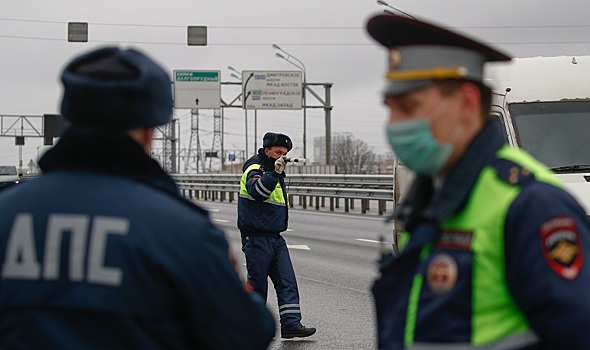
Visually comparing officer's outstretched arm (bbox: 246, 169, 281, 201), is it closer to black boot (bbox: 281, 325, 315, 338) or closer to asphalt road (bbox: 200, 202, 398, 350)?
asphalt road (bbox: 200, 202, 398, 350)

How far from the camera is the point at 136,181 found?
260 cm

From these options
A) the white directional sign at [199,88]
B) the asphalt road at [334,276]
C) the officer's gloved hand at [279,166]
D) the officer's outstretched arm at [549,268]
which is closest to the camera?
the officer's outstretched arm at [549,268]

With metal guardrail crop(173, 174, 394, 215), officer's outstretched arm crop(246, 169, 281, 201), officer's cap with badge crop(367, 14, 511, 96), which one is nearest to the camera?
officer's cap with badge crop(367, 14, 511, 96)

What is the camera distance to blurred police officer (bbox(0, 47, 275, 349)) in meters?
2.43

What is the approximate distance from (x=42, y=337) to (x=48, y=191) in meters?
0.38

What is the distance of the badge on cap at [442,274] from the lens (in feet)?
7.84

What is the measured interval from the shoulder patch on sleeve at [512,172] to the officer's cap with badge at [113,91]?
0.87 metres

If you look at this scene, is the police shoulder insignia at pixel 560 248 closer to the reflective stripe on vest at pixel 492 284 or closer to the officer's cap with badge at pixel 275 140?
the reflective stripe on vest at pixel 492 284

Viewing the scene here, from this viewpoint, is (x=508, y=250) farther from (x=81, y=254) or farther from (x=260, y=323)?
(x=81, y=254)

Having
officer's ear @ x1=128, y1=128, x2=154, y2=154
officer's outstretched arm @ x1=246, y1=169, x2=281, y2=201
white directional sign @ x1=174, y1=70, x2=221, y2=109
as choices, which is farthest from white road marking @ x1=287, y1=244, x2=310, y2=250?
white directional sign @ x1=174, y1=70, x2=221, y2=109

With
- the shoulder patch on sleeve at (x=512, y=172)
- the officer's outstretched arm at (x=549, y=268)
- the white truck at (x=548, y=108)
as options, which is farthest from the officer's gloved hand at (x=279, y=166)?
the officer's outstretched arm at (x=549, y=268)

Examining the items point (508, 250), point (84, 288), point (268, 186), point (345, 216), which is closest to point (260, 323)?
point (84, 288)

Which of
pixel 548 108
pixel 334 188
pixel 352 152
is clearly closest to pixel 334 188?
pixel 334 188

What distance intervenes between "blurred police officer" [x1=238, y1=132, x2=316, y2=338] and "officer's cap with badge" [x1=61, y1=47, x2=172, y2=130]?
602 centimetres
